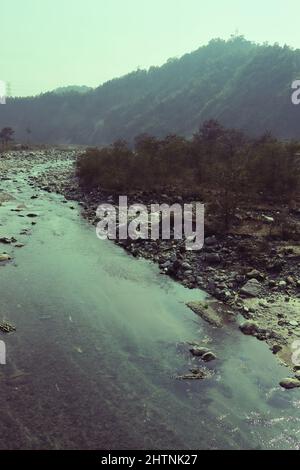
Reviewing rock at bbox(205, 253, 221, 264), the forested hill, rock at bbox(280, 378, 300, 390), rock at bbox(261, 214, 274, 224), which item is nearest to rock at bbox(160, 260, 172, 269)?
rock at bbox(205, 253, 221, 264)

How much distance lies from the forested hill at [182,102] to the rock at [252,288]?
7567 cm

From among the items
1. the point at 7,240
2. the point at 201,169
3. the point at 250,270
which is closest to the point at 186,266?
the point at 250,270

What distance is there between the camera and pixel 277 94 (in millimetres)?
96938

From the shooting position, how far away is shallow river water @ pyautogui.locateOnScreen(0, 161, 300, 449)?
7.05 m

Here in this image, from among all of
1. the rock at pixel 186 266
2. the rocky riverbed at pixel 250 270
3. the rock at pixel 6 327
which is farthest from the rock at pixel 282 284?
the rock at pixel 6 327

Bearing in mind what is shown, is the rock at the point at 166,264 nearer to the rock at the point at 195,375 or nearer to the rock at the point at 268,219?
the rock at the point at 195,375

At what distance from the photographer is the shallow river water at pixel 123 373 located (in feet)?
23.1

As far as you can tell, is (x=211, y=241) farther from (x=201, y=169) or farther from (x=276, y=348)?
(x=201, y=169)

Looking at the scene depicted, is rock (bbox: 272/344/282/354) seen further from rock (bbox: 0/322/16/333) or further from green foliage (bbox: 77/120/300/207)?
green foliage (bbox: 77/120/300/207)

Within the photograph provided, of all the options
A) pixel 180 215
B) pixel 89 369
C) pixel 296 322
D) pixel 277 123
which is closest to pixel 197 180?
pixel 180 215

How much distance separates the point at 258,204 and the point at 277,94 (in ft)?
270

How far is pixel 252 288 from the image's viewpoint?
12.7 m

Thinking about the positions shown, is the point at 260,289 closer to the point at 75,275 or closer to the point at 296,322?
the point at 296,322
